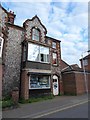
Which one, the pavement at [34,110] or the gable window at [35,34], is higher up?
the gable window at [35,34]

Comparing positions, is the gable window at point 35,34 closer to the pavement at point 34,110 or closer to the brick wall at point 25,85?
the brick wall at point 25,85

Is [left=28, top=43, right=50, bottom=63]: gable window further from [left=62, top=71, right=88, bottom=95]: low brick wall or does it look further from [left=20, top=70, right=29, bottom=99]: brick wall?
[left=62, top=71, right=88, bottom=95]: low brick wall

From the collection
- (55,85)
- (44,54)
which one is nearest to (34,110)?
(44,54)

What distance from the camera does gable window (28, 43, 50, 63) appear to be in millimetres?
17703

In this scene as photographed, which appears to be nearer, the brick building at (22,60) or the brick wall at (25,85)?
the brick wall at (25,85)

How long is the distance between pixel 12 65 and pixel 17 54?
1543 mm

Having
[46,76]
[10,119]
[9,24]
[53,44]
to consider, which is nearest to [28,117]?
[10,119]

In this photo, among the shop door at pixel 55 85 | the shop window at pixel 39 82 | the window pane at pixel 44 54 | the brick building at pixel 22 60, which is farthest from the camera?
the shop door at pixel 55 85

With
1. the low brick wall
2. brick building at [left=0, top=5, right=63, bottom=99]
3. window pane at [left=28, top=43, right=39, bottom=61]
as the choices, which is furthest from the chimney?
the low brick wall

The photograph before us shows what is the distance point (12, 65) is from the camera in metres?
17.2

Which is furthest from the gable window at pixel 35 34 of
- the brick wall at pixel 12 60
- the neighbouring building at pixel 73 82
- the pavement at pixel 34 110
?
the pavement at pixel 34 110

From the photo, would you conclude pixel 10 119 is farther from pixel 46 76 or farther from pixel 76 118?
pixel 46 76

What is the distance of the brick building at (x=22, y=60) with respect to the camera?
1633 centimetres

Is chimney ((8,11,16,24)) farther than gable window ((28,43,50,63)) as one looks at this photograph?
Yes
